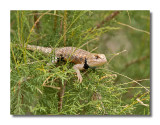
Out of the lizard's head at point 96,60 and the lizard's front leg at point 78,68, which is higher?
the lizard's head at point 96,60

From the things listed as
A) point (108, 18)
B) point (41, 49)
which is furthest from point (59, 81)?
point (108, 18)

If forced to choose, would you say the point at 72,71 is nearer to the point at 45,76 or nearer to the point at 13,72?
the point at 45,76

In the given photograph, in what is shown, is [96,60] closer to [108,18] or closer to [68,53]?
[68,53]

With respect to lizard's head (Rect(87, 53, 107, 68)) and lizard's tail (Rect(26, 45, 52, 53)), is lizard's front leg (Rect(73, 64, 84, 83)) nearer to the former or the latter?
lizard's head (Rect(87, 53, 107, 68))

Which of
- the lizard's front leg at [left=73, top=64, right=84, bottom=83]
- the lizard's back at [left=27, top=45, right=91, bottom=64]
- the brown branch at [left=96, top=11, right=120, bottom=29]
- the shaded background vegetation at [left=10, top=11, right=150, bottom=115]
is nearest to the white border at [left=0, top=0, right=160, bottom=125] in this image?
the shaded background vegetation at [left=10, top=11, right=150, bottom=115]

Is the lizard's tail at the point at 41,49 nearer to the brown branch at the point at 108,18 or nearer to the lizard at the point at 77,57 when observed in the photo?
the lizard at the point at 77,57
